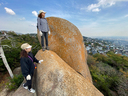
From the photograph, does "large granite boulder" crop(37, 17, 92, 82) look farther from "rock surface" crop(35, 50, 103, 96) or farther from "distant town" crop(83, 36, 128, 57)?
"distant town" crop(83, 36, 128, 57)

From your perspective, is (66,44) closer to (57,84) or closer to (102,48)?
(57,84)

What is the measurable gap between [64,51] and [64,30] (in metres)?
1.61

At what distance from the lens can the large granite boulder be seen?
14.3 ft

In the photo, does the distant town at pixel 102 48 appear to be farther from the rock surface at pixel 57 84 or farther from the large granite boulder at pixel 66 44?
the rock surface at pixel 57 84

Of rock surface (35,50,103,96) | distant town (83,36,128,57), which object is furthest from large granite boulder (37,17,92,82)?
distant town (83,36,128,57)

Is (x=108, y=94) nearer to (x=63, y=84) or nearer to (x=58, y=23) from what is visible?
(x=63, y=84)

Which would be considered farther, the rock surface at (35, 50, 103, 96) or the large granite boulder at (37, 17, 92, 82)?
the large granite boulder at (37, 17, 92, 82)

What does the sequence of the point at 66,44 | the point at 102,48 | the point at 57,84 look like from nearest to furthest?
1. the point at 57,84
2. the point at 66,44
3. the point at 102,48

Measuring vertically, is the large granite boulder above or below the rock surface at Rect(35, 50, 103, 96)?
above

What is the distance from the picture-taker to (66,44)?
14.7 feet

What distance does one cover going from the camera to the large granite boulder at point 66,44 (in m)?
4.37

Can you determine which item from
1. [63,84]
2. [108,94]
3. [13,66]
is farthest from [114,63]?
[13,66]

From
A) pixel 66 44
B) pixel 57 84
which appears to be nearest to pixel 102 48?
pixel 66 44

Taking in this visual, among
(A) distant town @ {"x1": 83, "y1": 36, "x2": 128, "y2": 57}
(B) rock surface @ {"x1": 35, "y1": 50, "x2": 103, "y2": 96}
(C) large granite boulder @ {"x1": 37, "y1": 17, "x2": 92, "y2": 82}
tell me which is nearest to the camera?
(B) rock surface @ {"x1": 35, "y1": 50, "x2": 103, "y2": 96}
